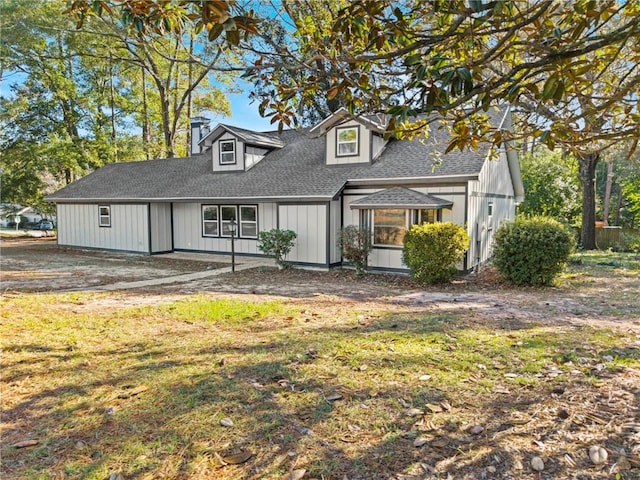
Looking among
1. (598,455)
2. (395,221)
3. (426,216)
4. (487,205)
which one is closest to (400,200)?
(395,221)

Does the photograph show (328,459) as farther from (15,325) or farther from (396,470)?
(15,325)

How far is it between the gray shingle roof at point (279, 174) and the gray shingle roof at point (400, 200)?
1.54 ft

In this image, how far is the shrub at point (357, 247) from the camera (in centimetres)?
1234

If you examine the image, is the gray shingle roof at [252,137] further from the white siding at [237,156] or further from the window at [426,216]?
the window at [426,216]

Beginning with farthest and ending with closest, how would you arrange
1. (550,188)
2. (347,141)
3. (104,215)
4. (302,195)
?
(550,188)
(104,215)
(347,141)
(302,195)

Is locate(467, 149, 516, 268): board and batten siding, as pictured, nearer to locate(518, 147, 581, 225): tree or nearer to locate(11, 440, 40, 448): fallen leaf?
locate(518, 147, 581, 225): tree

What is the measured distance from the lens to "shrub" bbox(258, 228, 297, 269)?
13209 mm

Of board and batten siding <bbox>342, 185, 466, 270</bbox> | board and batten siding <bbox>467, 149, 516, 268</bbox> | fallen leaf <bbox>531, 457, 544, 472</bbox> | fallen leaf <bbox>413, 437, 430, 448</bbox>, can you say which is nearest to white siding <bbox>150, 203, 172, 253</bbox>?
board and batten siding <bbox>342, 185, 466, 270</bbox>

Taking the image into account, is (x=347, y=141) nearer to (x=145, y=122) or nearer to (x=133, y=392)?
(x=133, y=392)

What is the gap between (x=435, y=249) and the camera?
10.3 metres

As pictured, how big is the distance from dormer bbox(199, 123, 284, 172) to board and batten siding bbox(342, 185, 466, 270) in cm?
573

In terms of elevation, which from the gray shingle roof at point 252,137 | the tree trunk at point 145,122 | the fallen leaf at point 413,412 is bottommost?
the fallen leaf at point 413,412

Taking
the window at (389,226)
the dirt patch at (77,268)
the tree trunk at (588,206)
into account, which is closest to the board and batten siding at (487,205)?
the window at (389,226)

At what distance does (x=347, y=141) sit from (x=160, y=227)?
9074 millimetres
